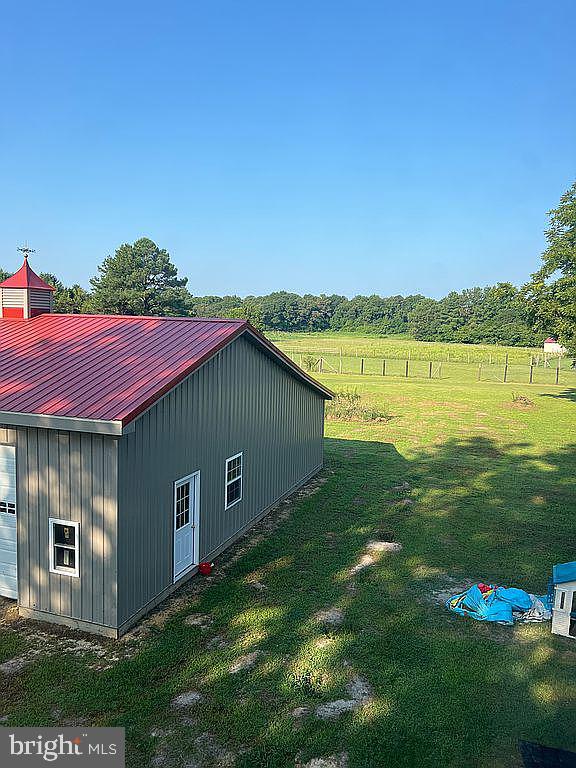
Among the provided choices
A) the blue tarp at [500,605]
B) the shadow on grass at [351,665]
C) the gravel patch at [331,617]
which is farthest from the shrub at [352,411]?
the gravel patch at [331,617]

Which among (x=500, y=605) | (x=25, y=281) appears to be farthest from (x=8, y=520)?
(x=500, y=605)

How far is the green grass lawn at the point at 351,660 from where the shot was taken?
618cm

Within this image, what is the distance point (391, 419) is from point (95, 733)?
21659 millimetres

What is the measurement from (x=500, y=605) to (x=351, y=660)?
9.03ft

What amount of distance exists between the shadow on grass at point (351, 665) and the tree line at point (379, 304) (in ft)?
68.4

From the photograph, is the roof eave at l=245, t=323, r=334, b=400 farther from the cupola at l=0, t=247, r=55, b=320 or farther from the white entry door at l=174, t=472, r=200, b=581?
the cupola at l=0, t=247, r=55, b=320

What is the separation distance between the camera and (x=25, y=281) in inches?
499

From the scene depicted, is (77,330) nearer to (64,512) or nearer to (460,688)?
(64,512)

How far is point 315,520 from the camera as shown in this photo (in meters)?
13.3

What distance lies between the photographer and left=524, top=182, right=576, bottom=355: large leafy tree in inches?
1157

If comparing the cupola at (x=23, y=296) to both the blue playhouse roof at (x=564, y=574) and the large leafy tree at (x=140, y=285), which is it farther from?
the large leafy tree at (x=140, y=285)

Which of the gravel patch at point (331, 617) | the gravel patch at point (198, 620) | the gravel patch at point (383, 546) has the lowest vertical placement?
the gravel patch at point (383, 546)

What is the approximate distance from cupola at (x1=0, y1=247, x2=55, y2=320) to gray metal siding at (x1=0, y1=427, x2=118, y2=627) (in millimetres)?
5118

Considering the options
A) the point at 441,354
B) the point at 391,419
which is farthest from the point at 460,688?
the point at 441,354
